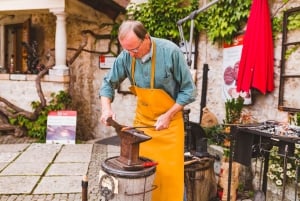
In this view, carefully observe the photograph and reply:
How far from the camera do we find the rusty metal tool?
94.6 inches

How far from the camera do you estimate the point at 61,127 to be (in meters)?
6.58

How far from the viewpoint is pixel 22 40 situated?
8.19m

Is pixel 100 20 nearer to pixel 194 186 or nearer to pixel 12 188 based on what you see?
pixel 12 188

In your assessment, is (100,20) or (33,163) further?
(100,20)

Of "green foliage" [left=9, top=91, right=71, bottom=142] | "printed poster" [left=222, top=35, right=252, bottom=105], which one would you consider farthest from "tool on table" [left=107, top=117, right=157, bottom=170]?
"green foliage" [left=9, top=91, right=71, bottom=142]

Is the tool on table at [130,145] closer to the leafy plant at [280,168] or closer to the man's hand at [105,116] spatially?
the man's hand at [105,116]

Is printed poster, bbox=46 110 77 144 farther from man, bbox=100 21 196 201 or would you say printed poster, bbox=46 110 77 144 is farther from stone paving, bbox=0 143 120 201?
man, bbox=100 21 196 201

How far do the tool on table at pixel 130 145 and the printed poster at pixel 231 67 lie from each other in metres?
3.17

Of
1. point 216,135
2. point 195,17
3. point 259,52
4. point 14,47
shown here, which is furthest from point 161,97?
point 14,47

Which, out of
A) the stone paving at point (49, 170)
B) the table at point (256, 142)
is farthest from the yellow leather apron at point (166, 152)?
the stone paving at point (49, 170)

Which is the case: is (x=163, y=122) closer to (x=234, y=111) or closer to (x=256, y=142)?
(x=256, y=142)

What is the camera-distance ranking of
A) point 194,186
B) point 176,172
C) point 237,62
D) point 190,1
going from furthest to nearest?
point 190,1 → point 237,62 → point 194,186 → point 176,172

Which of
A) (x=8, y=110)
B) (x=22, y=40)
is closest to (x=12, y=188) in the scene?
(x=8, y=110)

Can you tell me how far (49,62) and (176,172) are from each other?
577 cm
